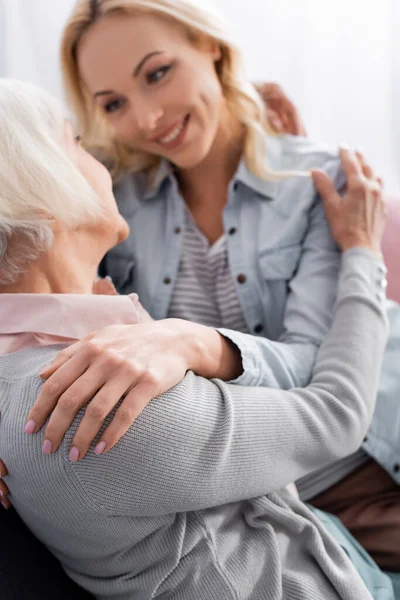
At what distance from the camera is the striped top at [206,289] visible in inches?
51.0

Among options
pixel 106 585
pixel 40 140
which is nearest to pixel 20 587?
pixel 106 585

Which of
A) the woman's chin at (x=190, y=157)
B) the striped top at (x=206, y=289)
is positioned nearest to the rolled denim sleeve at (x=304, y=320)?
the striped top at (x=206, y=289)

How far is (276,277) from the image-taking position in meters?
1.25

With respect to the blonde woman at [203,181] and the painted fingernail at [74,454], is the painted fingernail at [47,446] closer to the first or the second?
the painted fingernail at [74,454]

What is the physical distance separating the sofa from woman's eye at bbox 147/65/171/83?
31.4 inches

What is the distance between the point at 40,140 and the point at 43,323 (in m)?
0.24

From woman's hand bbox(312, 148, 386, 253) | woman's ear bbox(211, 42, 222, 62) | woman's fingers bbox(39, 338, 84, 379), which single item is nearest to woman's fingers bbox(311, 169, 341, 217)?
woman's hand bbox(312, 148, 386, 253)

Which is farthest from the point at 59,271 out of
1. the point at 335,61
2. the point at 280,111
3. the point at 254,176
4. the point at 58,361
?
the point at 335,61

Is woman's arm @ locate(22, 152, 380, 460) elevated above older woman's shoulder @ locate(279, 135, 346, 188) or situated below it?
above

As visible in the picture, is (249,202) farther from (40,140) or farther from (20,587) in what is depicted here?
(20,587)

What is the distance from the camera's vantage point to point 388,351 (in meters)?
1.25

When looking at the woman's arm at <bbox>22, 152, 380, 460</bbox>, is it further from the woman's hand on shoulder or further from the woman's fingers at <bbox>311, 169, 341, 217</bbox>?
the woman's fingers at <bbox>311, 169, 341, 217</bbox>

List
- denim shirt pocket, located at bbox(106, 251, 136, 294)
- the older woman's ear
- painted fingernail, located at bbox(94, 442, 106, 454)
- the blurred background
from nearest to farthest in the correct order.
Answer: painted fingernail, located at bbox(94, 442, 106, 454) → denim shirt pocket, located at bbox(106, 251, 136, 294) → the older woman's ear → the blurred background

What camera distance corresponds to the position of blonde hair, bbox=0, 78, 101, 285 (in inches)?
31.5
